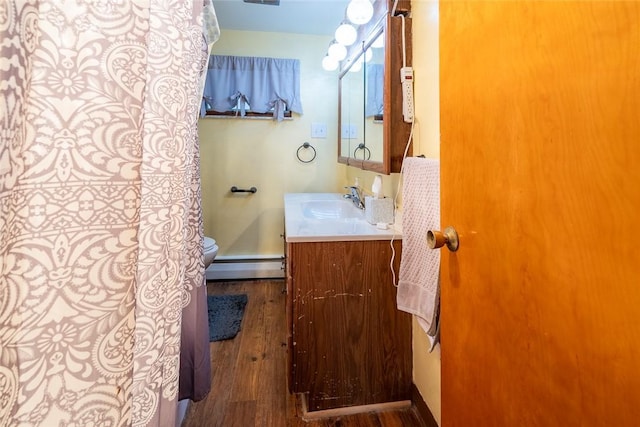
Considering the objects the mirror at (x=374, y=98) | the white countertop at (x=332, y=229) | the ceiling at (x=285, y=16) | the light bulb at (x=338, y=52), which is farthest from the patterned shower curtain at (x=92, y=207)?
the ceiling at (x=285, y=16)

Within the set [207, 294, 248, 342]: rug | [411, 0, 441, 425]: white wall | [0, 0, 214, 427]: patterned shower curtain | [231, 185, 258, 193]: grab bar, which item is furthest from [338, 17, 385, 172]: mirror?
[207, 294, 248, 342]: rug

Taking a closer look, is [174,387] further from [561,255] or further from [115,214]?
[561,255]

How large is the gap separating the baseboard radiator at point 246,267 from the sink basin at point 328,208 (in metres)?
0.83

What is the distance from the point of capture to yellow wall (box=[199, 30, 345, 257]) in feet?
8.89

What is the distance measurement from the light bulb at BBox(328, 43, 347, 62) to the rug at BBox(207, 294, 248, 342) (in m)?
1.88

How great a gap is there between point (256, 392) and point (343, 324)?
591mm

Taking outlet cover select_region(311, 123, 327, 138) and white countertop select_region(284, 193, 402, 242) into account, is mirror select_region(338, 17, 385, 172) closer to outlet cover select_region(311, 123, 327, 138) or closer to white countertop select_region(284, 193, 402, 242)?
white countertop select_region(284, 193, 402, 242)

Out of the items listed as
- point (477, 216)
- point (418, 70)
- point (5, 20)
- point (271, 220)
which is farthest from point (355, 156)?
point (5, 20)

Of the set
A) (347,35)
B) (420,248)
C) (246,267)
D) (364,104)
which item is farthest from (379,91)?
(246,267)

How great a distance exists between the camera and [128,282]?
0.57m

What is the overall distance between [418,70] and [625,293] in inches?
44.1

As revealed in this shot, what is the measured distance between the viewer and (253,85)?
8.68 feet

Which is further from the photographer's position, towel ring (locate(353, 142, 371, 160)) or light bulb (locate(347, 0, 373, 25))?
towel ring (locate(353, 142, 371, 160))

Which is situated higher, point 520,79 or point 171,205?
point 520,79
